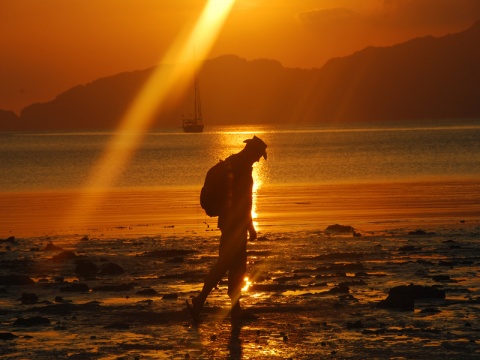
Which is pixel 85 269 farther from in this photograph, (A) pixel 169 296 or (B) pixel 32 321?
(B) pixel 32 321

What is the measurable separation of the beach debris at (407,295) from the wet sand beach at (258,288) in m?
0.05

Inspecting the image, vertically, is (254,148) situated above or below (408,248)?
above

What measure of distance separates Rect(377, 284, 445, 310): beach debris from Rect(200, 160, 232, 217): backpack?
9.17 ft

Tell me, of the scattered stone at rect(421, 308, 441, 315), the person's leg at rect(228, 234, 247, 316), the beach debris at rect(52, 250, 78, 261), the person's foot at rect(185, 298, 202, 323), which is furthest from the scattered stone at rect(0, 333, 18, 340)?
the beach debris at rect(52, 250, 78, 261)

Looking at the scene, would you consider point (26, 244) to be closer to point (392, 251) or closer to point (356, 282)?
point (392, 251)

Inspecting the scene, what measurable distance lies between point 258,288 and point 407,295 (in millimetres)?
2870

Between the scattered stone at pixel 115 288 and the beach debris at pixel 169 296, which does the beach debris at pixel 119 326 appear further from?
the scattered stone at pixel 115 288

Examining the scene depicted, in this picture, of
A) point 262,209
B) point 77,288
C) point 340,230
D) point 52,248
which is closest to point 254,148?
point 77,288

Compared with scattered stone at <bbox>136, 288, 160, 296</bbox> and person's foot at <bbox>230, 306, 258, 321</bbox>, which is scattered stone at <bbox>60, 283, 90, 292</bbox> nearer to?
scattered stone at <bbox>136, 288, 160, 296</bbox>

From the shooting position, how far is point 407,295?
50.2 feet

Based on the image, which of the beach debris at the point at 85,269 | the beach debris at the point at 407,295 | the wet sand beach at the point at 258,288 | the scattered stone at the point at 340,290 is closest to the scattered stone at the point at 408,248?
the wet sand beach at the point at 258,288

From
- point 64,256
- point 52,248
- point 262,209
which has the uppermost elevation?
point 262,209

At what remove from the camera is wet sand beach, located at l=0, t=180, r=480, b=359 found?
12.3 metres

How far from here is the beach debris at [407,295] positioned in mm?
Answer: 14680
